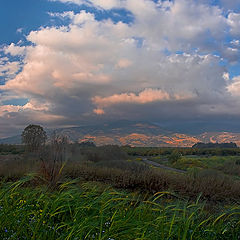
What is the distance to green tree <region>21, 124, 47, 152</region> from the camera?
3722 centimetres

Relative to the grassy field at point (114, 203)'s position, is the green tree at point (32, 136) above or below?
above

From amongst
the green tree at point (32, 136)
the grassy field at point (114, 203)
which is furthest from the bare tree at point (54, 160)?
the green tree at point (32, 136)

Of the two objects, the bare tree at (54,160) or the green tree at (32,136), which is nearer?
the bare tree at (54,160)

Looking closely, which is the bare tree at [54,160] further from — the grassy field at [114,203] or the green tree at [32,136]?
the green tree at [32,136]

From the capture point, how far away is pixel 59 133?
1750 centimetres

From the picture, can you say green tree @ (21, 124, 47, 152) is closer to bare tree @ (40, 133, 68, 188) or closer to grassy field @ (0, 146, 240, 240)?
grassy field @ (0, 146, 240, 240)

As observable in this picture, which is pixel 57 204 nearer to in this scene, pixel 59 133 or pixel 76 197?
pixel 76 197

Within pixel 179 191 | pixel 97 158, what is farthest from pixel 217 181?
pixel 97 158

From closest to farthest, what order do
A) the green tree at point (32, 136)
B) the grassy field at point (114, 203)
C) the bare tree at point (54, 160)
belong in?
the grassy field at point (114, 203) → the bare tree at point (54, 160) → the green tree at point (32, 136)

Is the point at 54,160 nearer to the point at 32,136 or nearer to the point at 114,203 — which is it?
the point at 114,203

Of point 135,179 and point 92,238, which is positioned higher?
point 92,238

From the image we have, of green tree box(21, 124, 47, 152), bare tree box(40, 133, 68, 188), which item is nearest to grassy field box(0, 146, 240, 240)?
bare tree box(40, 133, 68, 188)

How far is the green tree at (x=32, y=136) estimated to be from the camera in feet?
122

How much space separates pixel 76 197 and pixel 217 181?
362 inches
